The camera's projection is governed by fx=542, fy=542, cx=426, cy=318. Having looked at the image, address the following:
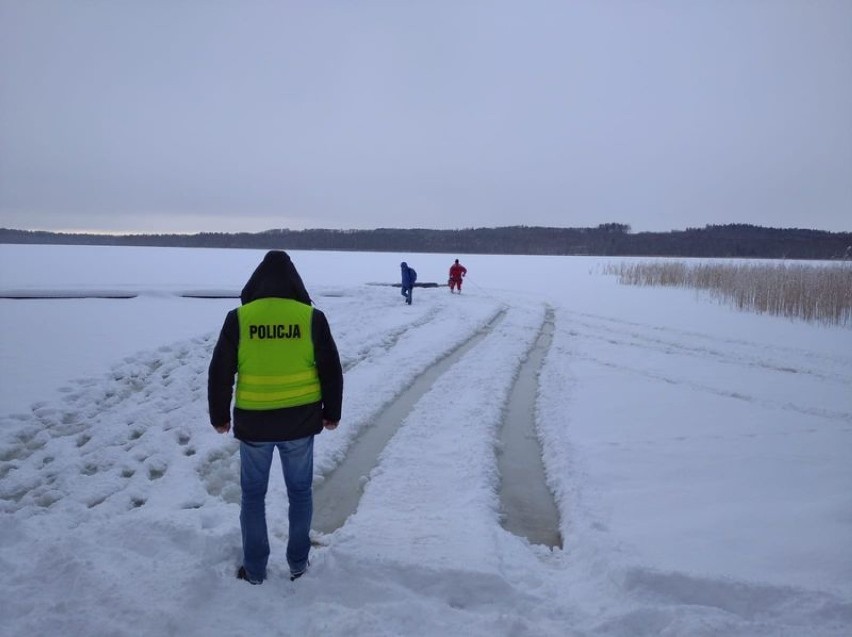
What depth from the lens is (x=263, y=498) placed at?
10.1 feet

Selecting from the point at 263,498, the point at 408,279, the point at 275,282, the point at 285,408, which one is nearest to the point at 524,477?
the point at 263,498

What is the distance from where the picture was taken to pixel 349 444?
552 centimetres

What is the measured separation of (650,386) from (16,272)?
94.9ft

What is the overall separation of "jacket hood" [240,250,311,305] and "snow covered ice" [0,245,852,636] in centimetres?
158

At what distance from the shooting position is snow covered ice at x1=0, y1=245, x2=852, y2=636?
9.33 ft

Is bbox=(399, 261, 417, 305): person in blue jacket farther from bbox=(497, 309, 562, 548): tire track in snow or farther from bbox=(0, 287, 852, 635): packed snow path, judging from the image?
bbox=(497, 309, 562, 548): tire track in snow

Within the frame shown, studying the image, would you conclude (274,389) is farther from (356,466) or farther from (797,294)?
(797,294)

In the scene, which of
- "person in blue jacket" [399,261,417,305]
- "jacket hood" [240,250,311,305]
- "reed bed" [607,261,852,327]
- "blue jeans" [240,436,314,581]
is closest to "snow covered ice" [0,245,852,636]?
"blue jeans" [240,436,314,581]

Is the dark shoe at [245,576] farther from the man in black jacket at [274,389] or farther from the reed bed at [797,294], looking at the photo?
the reed bed at [797,294]

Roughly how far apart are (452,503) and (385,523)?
619 mm

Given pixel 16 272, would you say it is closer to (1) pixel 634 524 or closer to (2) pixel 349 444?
(2) pixel 349 444

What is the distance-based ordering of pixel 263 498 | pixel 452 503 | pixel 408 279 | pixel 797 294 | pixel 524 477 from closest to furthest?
pixel 263 498, pixel 452 503, pixel 524 477, pixel 797 294, pixel 408 279

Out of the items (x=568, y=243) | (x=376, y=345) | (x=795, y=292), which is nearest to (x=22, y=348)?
(x=376, y=345)

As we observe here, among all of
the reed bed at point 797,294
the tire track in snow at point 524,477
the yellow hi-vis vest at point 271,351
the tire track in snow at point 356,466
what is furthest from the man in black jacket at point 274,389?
the reed bed at point 797,294
